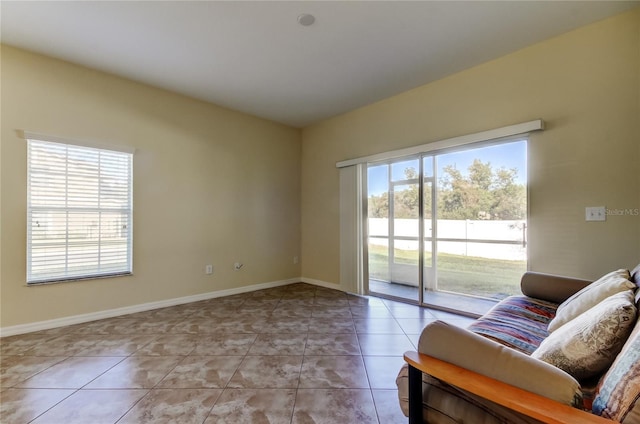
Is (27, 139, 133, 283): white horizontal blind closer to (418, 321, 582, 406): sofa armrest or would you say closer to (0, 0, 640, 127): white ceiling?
(0, 0, 640, 127): white ceiling

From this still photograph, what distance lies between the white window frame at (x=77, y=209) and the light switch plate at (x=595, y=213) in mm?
4731

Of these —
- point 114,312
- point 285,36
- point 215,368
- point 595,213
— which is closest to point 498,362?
point 215,368

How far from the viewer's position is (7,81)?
271 cm

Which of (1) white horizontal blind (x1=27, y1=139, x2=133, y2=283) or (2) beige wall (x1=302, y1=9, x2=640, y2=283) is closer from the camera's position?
(2) beige wall (x1=302, y1=9, x2=640, y2=283)

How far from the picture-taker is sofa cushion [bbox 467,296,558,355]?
4.95ft

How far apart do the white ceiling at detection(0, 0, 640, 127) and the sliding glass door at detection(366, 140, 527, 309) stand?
1.07m

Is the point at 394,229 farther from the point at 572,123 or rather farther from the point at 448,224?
the point at 572,123

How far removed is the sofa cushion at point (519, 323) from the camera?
1508 mm

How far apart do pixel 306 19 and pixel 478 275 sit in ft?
10.5

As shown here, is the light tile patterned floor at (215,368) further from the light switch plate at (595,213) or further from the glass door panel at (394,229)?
the light switch plate at (595,213)

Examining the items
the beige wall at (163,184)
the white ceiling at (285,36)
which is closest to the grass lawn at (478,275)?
the white ceiling at (285,36)

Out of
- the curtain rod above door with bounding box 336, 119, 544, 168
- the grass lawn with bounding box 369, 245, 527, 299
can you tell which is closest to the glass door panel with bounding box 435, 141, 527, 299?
the grass lawn with bounding box 369, 245, 527, 299

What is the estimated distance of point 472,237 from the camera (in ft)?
10.6

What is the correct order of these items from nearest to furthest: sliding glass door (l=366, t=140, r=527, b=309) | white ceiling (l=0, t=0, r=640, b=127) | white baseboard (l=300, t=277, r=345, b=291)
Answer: white ceiling (l=0, t=0, r=640, b=127) < sliding glass door (l=366, t=140, r=527, b=309) < white baseboard (l=300, t=277, r=345, b=291)
